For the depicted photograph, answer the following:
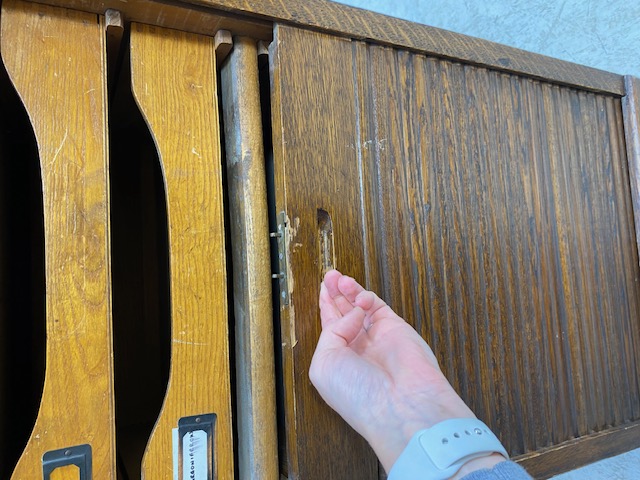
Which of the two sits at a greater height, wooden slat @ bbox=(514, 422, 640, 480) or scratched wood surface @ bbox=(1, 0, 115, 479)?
scratched wood surface @ bbox=(1, 0, 115, 479)

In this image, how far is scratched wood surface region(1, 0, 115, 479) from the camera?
0.49 m

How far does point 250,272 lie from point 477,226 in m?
0.32

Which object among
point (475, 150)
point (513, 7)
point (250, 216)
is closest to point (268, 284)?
point (250, 216)

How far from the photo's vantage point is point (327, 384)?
0.51m

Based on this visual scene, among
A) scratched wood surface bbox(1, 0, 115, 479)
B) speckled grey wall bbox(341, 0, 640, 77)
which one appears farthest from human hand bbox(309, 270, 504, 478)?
speckled grey wall bbox(341, 0, 640, 77)

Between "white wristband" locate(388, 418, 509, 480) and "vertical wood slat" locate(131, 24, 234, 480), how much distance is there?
22 centimetres

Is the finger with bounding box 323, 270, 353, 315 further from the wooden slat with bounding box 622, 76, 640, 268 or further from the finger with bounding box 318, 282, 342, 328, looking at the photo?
the wooden slat with bounding box 622, 76, 640, 268

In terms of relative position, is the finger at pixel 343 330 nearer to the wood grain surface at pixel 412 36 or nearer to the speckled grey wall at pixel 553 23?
the wood grain surface at pixel 412 36

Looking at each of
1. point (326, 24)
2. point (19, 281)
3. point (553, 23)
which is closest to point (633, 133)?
point (553, 23)

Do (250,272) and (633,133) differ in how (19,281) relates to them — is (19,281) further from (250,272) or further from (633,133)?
(633,133)

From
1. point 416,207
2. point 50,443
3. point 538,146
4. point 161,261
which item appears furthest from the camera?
point 161,261

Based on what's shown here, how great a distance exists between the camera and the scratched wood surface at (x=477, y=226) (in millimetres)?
564

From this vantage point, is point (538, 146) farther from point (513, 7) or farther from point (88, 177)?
point (88, 177)

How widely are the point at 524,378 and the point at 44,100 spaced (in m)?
0.68
